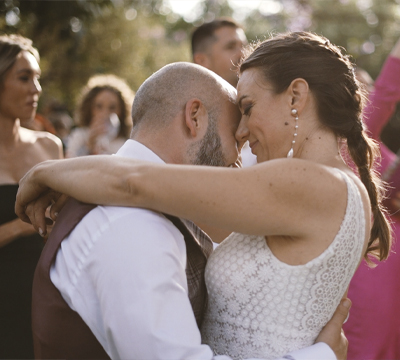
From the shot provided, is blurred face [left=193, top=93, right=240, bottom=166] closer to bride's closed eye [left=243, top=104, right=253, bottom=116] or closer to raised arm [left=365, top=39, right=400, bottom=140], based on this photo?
bride's closed eye [left=243, top=104, right=253, bottom=116]

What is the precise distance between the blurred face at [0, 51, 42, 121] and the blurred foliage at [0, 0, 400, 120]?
200 cm

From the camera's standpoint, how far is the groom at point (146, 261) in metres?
1.51

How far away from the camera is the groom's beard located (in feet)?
6.64

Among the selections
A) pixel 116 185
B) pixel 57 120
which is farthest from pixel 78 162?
pixel 57 120

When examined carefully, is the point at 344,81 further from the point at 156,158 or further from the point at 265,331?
the point at 265,331

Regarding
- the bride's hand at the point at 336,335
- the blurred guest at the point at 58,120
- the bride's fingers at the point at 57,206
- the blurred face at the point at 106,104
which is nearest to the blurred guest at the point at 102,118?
the blurred face at the point at 106,104

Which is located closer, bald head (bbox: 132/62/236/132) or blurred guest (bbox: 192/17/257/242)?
bald head (bbox: 132/62/236/132)

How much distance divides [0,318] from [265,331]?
251cm

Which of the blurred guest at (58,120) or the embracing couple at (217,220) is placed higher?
the embracing couple at (217,220)

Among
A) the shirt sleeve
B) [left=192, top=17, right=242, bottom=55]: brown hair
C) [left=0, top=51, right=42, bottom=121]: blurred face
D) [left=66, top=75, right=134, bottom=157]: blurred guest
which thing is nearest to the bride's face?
the shirt sleeve

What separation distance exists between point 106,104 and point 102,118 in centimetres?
20

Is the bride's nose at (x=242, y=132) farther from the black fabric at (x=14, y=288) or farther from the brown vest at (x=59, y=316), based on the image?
the black fabric at (x=14, y=288)

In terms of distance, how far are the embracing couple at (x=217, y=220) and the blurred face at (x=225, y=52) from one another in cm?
247

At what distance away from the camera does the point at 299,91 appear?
2.04 m
